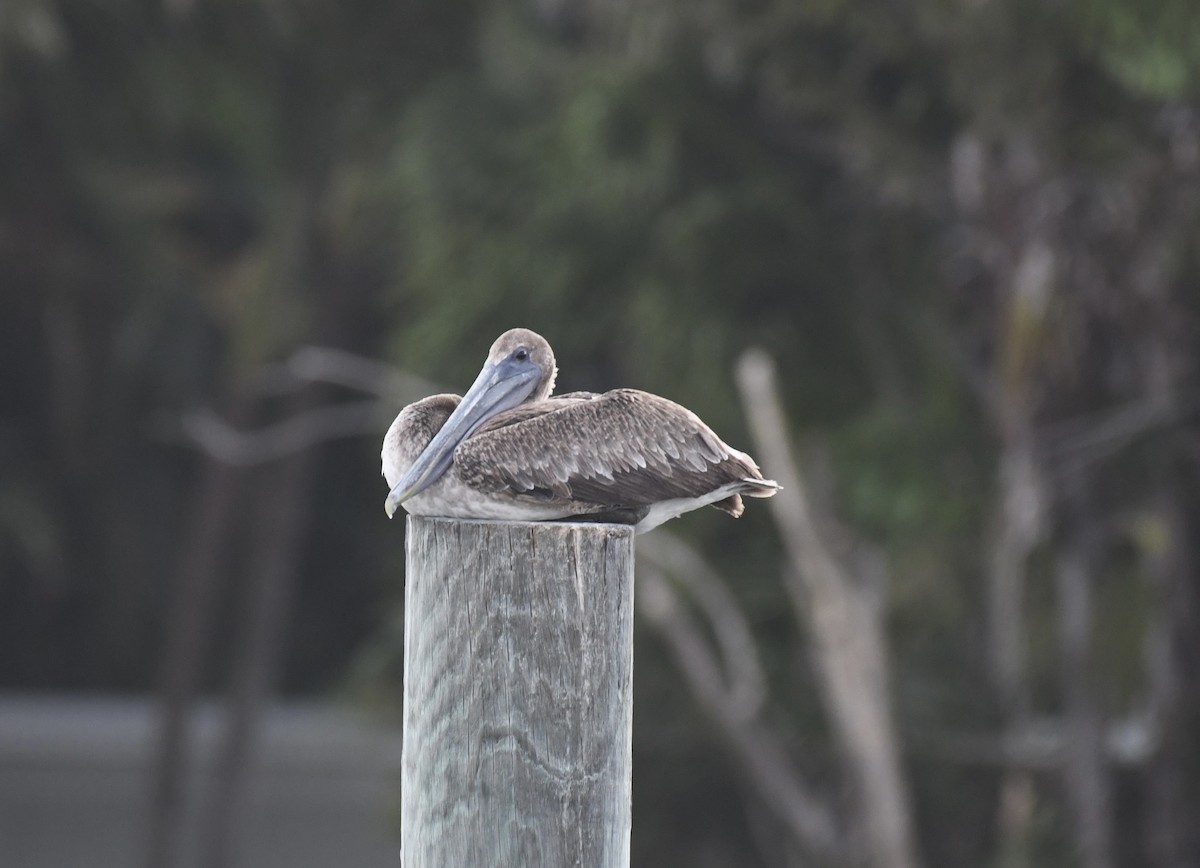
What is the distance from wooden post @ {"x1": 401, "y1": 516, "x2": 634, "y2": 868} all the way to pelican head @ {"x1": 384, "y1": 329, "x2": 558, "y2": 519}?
25.1 inches

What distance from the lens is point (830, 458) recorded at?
434 inches

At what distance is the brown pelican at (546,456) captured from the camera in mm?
3420

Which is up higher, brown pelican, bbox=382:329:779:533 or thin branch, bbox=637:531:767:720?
thin branch, bbox=637:531:767:720

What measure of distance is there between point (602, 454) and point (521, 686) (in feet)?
2.58

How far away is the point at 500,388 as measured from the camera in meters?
3.82

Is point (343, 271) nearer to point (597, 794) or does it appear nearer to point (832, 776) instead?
point (832, 776)

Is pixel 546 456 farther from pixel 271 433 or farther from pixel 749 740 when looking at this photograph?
pixel 271 433

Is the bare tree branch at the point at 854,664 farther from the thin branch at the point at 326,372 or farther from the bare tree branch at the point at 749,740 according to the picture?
the thin branch at the point at 326,372

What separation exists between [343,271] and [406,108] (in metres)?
2.49

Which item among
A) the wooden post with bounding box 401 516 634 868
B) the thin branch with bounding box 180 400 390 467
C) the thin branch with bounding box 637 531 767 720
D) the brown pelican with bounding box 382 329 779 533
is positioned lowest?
the wooden post with bounding box 401 516 634 868

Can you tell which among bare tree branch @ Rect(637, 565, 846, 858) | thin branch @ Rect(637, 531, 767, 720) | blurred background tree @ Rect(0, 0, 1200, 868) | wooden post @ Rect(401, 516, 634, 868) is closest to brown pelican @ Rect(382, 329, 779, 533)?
wooden post @ Rect(401, 516, 634, 868)

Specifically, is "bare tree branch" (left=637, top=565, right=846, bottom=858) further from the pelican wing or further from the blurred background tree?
the pelican wing

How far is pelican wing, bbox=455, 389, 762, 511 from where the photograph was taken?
11.3 feet

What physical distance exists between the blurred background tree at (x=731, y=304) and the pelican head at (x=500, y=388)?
467 cm
